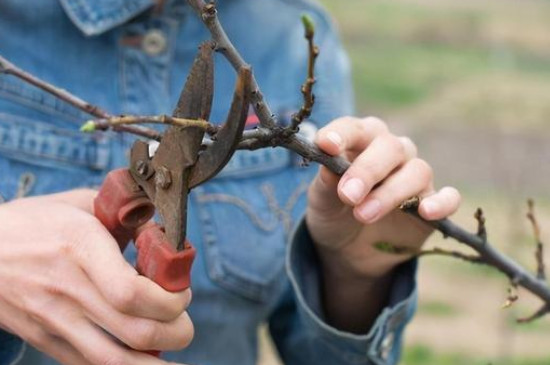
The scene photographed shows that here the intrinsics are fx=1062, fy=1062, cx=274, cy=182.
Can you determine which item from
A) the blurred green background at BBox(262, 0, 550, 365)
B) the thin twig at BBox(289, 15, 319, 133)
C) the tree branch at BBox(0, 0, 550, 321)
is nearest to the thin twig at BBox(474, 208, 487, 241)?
the tree branch at BBox(0, 0, 550, 321)

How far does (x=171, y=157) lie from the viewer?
94 cm

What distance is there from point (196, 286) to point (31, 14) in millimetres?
404

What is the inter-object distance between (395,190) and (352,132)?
8 cm

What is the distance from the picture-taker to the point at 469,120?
23.7 feet

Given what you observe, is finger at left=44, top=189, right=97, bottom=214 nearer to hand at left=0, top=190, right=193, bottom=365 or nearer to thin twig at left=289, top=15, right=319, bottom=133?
hand at left=0, top=190, right=193, bottom=365

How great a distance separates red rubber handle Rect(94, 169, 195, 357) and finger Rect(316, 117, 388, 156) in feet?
0.60

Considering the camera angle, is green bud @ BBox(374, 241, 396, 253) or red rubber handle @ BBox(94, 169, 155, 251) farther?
green bud @ BBox(374, 241, 396, 253)

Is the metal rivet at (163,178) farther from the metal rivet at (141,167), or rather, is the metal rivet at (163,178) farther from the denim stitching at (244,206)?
the denim stitching at (244,206)

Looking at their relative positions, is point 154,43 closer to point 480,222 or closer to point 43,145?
point 43,145

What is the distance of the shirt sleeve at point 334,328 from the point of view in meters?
1.32

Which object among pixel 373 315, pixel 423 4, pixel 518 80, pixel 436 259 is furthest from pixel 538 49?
pixel 373 315

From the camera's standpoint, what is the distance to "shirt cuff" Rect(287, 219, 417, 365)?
1.32m

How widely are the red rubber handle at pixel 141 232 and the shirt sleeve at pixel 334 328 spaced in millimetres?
337

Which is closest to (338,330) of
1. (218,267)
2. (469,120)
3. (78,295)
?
(218,267)
